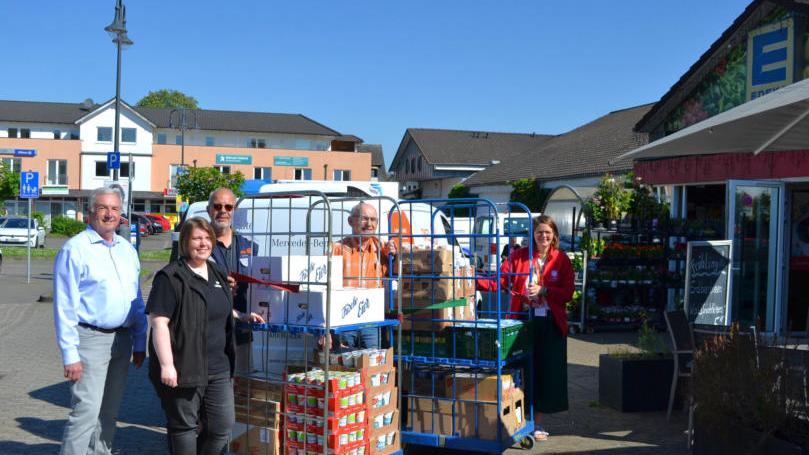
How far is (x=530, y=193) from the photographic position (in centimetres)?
3741

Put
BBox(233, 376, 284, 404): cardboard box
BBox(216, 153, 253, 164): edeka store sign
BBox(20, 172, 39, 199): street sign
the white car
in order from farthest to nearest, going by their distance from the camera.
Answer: BBox(216, 153, 253, 164): edeka store sign, the white car, BBox(20, 172, 39, 199): street sign, BBox(233, 376, 284, 404): cardboard box

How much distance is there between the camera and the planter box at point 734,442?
15.8ft

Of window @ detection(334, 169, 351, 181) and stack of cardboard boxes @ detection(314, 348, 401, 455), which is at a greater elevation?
window @ detection(334, 169, 351, 181)

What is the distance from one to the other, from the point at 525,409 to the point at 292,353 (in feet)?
6.26

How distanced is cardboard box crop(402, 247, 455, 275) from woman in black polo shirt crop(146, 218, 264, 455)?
5.01 ft

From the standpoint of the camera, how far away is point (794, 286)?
1280 cm

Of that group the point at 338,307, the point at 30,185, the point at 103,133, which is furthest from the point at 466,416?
the point at 103,133

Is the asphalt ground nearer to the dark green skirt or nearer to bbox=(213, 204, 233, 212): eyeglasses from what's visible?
the dark green skirt

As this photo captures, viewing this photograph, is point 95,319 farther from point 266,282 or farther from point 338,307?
point 338,307

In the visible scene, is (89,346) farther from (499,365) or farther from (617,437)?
(617,437)

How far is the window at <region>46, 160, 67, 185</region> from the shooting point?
219ft

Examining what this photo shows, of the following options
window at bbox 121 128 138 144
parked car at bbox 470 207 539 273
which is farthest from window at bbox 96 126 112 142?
parked car at bbox 470 207 539 273

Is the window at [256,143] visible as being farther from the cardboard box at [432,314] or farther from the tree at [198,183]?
the cardboard box at [432,314]

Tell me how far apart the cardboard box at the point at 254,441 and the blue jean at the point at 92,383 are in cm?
85
